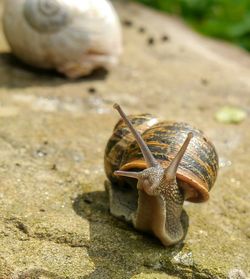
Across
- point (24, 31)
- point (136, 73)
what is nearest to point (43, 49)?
point (24, 31)

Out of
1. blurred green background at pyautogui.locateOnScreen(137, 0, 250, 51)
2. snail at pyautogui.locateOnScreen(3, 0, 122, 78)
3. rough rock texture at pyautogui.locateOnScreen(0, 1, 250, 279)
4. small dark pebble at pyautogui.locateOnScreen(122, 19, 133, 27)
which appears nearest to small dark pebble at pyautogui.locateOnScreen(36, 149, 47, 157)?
rough rock texture at pyautogui.locateOnScreen(0, 1, 250, 279)

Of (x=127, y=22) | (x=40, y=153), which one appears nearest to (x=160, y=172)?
(x=40, y=153)

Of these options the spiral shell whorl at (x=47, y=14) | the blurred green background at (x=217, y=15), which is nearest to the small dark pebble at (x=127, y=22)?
the blurred green background at (x=217, y=15)

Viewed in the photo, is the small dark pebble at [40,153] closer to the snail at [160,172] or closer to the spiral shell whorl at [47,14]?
the snail at [160,172]

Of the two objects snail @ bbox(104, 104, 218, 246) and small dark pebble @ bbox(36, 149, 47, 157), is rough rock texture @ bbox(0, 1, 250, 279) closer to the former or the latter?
small dark pebble @ bbox(36, 149, 47, 157)

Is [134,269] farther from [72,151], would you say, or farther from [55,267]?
[72,151]
